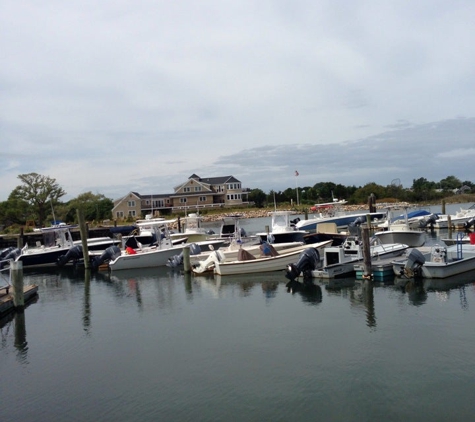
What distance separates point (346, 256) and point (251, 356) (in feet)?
38.5

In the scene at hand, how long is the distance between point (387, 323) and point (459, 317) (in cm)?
229

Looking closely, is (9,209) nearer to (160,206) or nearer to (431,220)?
(160,206)

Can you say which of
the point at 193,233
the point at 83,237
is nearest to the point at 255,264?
the point at 83,237

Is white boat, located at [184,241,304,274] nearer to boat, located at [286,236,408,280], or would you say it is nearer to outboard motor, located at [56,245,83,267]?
boat, located at [286,236,408,280]

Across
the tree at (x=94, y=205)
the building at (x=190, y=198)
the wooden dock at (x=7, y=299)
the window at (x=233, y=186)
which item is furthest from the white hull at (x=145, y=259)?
the window at (x=233, y=186)

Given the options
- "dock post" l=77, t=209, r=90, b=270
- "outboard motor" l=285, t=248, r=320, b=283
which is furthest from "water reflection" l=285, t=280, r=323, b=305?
"dock post" l=77, t=209, r=90, b=270

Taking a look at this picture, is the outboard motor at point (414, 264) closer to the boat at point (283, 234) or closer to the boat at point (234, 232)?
the boat at point (234, 232)

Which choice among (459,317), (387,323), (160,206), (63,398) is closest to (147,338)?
(63,398)

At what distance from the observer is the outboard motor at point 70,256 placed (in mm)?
34594

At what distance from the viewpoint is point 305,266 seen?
2377 cm

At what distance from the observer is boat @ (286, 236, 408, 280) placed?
23.4m

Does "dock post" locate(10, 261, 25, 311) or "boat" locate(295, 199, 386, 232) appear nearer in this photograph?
"dock post" locate(10, 261, 25, 311)

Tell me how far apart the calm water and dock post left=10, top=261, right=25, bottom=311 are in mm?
534

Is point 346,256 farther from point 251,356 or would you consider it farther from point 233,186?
point 233,186
